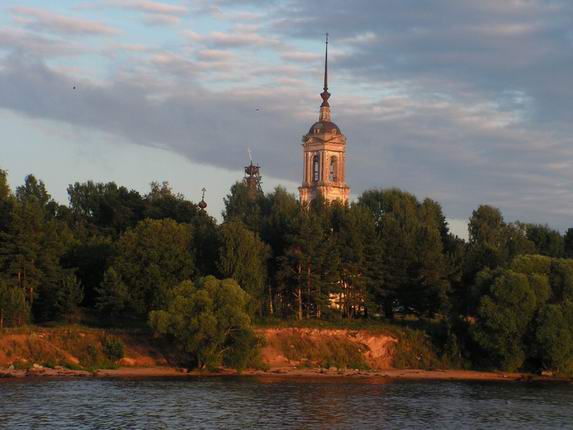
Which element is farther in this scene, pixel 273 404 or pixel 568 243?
pixel 568 243

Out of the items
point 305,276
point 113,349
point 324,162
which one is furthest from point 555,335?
point 324,162

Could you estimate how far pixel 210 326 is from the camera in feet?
231

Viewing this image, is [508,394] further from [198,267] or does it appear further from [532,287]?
[198,267]

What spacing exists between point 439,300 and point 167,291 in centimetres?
2314

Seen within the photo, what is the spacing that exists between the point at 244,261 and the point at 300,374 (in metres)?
11.7

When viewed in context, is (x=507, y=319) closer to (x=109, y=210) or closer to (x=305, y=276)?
(x=305, y=276)

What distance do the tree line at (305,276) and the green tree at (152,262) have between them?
0.10m

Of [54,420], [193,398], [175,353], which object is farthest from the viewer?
[175,353]

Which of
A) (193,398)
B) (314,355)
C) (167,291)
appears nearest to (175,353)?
(167,291)

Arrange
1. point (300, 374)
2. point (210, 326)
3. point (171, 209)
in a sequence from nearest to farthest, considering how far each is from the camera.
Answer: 1. point (210, 326)
2. point (300, 374)
3. point (171, 209)

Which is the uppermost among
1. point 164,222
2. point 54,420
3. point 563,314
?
point 164,222

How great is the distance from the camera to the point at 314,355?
79.4 m

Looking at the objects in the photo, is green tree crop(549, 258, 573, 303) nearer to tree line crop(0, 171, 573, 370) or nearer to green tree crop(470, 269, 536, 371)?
tree line crop(0, 171, 573, 370)

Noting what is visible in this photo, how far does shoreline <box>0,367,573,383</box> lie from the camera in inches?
2710
